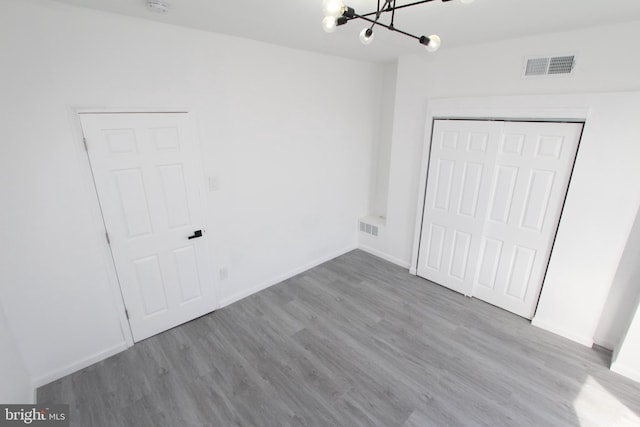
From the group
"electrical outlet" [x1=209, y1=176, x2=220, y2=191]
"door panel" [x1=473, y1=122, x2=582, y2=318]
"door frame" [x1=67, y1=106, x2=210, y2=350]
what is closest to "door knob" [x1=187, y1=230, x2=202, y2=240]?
"electrical outlet" [x1=209, y1=176, x2=220, y2=191]

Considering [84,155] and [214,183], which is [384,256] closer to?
[214,183]

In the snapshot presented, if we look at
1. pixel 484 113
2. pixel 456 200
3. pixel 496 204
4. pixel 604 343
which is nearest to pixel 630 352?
pixel 604 343

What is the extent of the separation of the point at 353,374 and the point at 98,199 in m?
2.59

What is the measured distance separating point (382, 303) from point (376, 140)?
2.48 metres

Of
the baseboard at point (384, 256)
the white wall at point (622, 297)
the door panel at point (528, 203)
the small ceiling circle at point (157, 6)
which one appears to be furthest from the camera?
the baseboard at point (384, 256)

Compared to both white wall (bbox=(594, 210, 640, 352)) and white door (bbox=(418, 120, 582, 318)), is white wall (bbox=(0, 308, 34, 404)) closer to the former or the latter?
white door (bbox=(418, 120, 582, 318))

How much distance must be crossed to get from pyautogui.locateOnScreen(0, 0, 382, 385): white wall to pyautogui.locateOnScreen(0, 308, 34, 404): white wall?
11 cm

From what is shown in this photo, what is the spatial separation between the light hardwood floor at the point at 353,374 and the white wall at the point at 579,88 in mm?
653

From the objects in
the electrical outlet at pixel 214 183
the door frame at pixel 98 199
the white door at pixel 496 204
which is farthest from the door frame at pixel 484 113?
the door frame at pixel 98 199

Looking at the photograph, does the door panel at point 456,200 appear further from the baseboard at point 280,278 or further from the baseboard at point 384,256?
the baseboard at point 280,278

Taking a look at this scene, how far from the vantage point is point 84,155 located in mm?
2336

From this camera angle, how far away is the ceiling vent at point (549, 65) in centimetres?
259

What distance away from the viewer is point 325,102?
383 cm

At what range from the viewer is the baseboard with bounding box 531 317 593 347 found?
9.41 feet
